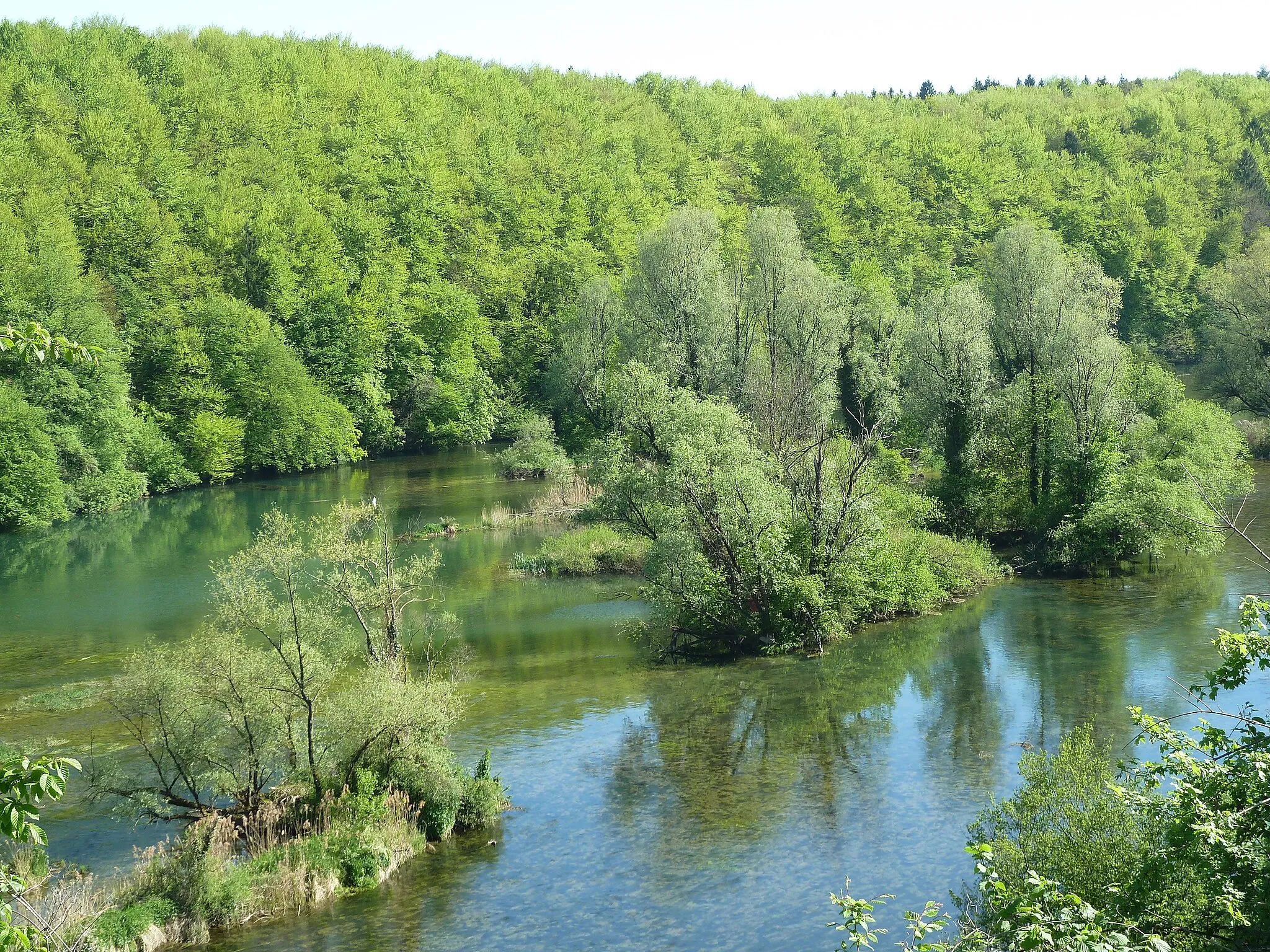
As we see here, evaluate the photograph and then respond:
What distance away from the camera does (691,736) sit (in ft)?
89.1

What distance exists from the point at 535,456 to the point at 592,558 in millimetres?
23550

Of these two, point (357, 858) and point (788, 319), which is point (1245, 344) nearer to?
point (788, 319)

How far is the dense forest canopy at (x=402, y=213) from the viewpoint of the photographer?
238 ft

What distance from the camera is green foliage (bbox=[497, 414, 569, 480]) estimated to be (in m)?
67.6

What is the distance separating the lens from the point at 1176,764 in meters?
10.4

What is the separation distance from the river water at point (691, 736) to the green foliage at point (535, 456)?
20.3 metres

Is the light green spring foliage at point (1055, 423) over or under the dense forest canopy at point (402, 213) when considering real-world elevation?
under

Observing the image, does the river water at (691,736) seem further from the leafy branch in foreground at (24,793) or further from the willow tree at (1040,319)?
the leafy branch in foreground at (24,793)

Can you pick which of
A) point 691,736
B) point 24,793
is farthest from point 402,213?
point 24,793

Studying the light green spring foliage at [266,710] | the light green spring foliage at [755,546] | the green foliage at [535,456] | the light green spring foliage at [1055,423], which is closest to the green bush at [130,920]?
the light green spring foliage at [266,710]

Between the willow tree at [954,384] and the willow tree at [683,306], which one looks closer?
the willow tree at [954,384]

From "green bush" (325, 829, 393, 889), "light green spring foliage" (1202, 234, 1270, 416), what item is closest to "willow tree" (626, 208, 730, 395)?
"light green spring foliage" (1202, 234, 1270, 416)

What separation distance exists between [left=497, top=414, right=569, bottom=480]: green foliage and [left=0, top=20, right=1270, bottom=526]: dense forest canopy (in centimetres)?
1395

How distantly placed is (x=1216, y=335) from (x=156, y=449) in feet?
201
